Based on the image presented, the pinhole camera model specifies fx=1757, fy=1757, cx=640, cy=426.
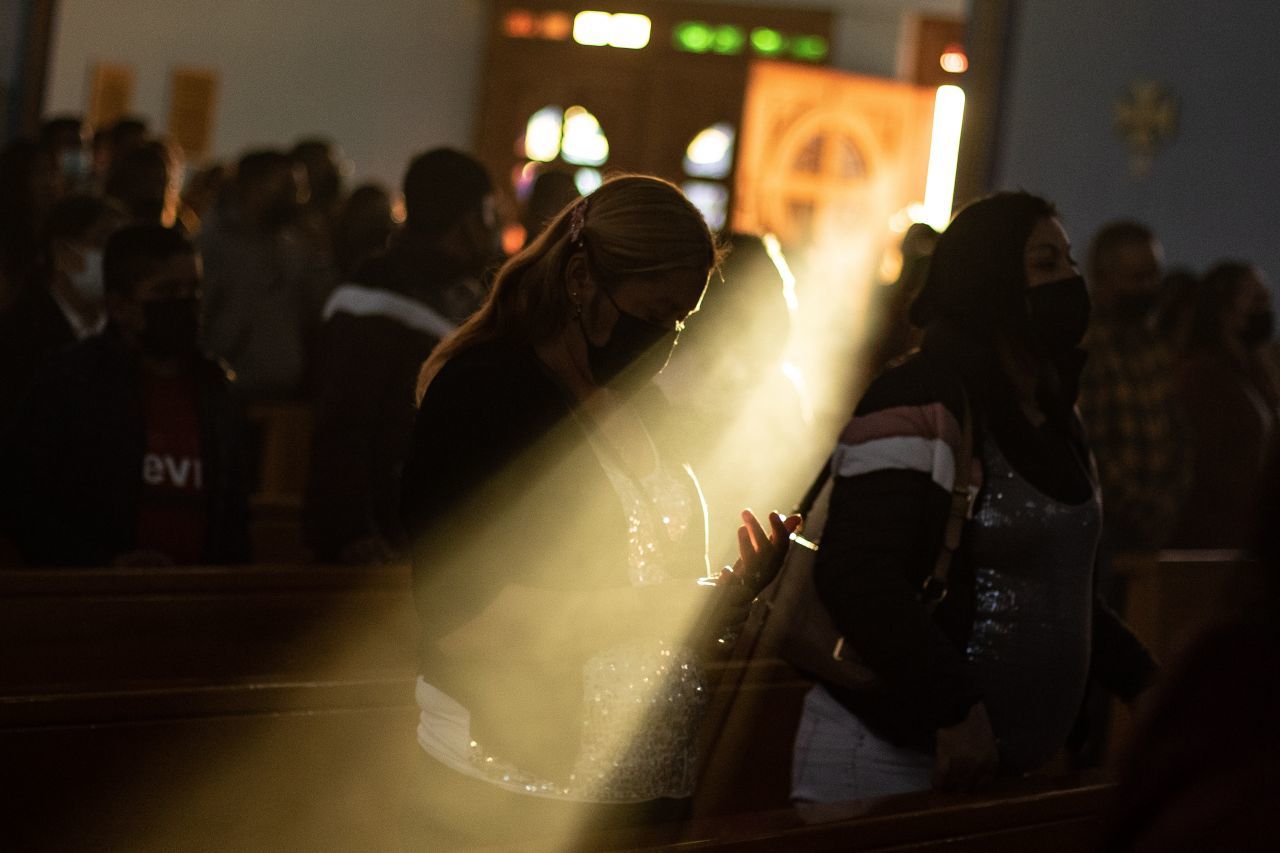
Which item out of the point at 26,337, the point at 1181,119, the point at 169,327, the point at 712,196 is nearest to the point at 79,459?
the point at 169,327

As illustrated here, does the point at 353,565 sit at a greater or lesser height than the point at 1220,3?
lesser

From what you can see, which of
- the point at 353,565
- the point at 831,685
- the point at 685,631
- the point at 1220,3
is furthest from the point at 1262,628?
the point at 1220,3

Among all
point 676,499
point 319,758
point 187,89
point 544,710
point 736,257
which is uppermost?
point 187,89

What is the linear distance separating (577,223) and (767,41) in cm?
1358

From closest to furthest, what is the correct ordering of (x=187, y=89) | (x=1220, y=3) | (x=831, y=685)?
(x=831, y=685) < (x=1220, y=3) < (x=187, y=89)

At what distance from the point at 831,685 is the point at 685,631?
0.60 metres

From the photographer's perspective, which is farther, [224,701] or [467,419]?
[224,701]

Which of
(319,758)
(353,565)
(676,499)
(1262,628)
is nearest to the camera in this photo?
(1262,628)

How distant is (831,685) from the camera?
2711 mm

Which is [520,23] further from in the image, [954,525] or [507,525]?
[507,525]

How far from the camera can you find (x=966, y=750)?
98.0 inches

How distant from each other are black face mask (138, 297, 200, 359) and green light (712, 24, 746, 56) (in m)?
12.0

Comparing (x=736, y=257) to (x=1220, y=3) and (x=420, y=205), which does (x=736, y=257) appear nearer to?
(x=420, y=205)

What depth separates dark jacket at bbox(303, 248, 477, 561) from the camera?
4.18 meters
